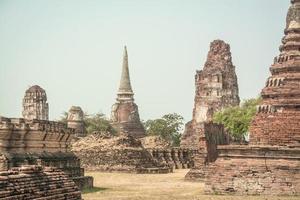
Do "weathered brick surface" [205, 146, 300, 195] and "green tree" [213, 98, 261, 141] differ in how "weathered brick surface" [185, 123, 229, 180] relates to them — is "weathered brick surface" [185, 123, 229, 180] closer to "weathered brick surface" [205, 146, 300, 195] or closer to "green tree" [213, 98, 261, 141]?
"weathered brick surface" [205, 146, 300, 195]

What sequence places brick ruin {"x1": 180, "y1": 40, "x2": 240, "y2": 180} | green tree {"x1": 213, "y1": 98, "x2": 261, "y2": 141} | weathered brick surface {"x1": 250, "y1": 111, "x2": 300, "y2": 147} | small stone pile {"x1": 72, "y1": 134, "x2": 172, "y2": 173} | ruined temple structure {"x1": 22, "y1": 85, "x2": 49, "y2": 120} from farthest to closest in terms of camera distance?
brick ruin {"x1": 180, "y1": 40, "x2": 240, "y2": 180} < green tree {"x1": 213, "y1": 98, "x2": 261, "y2": 141} < ruined temple structure {"x1": 22, "y1": 85, "x2": 49, "y2": 120} < small stone pile {"x1": 72, "y1": 134, "x2": 172, "y2": 173} < weathered brick surface {"x1": 250, "y1": 111, "x2": 300, "y2": 147}

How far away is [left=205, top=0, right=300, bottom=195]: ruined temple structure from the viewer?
18.5m

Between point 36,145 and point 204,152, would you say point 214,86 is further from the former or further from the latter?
point 36,145

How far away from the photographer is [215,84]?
59.4 metres

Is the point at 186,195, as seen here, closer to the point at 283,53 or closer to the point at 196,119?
the point at 283,53

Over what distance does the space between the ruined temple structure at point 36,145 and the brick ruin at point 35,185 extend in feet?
15.9

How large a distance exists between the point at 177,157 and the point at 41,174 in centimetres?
3104

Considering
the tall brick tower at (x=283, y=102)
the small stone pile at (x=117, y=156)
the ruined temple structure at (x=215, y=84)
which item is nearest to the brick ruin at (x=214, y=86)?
the ruined temple structure at (x=215, y=84)

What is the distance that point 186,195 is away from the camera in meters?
19.4

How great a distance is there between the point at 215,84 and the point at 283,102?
129 feet

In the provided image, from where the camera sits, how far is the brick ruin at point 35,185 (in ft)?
37.5

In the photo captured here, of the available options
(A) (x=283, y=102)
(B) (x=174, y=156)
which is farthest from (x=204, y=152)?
(B) (x=174, y=156)

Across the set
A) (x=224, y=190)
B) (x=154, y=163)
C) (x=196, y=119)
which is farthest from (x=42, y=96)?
(x=224, y=190)

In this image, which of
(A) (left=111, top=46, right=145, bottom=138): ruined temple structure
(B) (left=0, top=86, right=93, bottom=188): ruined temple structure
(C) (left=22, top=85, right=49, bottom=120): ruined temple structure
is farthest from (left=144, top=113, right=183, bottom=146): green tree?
(B) (left=0, top=86, right=93, bottom=188): ruined temple structure
